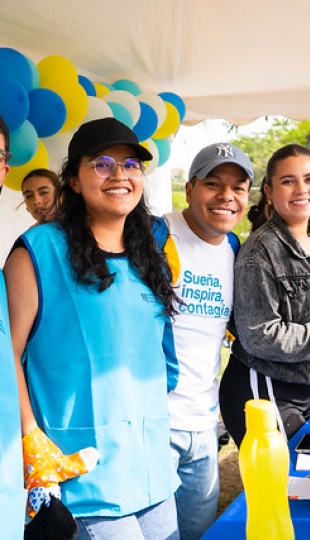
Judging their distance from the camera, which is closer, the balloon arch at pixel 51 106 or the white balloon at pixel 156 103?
the balloon arch at pixel 51 106

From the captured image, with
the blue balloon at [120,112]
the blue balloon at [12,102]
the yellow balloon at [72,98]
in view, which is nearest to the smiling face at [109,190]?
the blue balloon at [12,102]

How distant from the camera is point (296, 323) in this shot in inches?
81.3

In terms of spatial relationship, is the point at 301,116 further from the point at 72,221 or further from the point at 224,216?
the point at 72,221

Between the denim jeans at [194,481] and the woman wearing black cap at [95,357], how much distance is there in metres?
0.32

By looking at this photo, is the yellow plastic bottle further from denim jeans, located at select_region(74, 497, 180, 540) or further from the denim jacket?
the denim jacket

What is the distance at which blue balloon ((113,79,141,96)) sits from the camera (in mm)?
4863

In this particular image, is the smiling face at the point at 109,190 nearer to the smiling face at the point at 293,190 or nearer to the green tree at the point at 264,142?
the smiling face at the point at 293,190

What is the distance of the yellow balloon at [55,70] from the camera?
3.89 meters

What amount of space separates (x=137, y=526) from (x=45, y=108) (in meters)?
2.75

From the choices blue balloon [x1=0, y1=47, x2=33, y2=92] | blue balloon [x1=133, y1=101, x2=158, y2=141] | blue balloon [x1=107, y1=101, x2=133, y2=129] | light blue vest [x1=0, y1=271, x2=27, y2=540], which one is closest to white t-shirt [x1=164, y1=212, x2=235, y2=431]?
light blue vest [x1=0, y1=271, x2=27, y2=540]

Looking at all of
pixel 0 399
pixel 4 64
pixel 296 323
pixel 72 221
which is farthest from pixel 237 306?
pixel 4 64

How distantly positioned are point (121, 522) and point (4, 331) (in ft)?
1.70

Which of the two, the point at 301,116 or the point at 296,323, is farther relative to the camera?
the point at 301,116

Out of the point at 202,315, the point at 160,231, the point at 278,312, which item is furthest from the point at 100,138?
the point at 278,312
